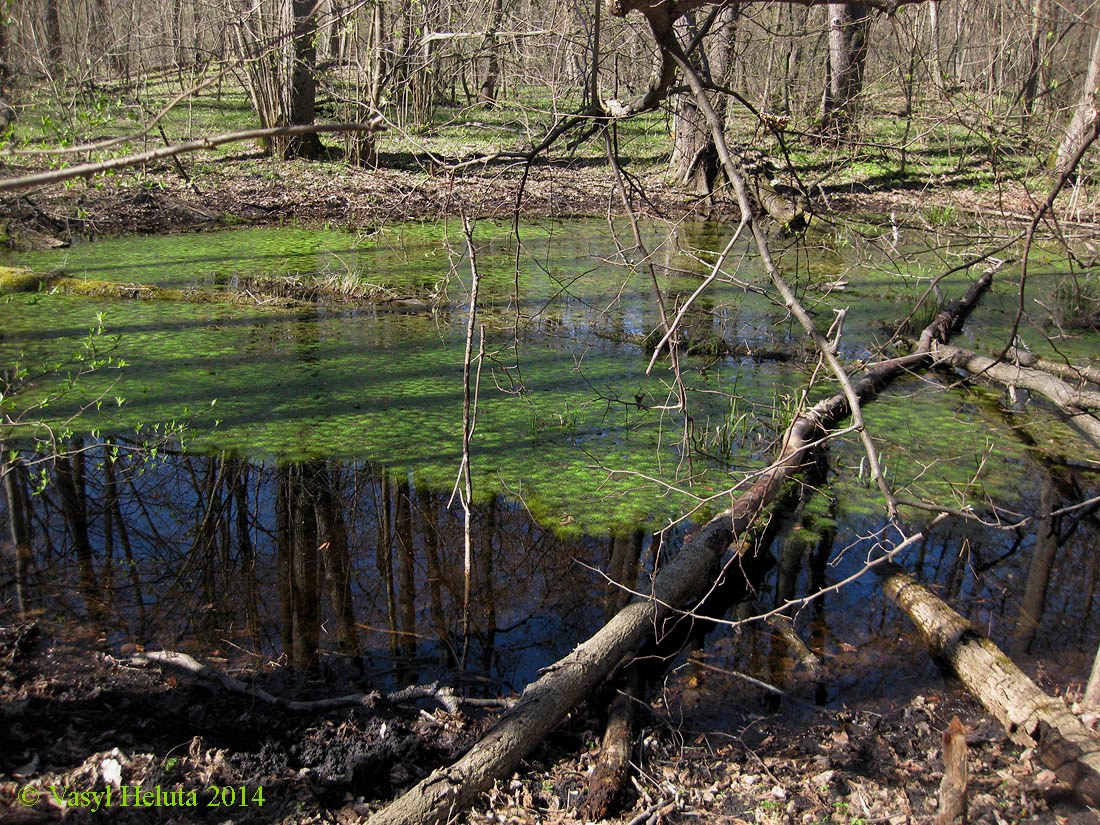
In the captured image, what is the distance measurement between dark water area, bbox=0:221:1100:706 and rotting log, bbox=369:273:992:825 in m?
0.22

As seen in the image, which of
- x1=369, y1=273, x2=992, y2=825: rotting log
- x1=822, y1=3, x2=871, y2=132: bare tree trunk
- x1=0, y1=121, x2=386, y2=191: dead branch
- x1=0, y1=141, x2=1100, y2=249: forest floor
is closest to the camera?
x1=0, y1=121, x2=386, y2=191: dead branch

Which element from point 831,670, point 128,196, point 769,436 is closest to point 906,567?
point 831,670

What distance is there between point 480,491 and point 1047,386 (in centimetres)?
358

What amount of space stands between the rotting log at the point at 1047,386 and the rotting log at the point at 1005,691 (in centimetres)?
161

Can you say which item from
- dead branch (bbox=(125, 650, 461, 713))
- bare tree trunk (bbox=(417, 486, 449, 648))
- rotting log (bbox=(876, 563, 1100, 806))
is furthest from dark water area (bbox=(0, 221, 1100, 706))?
dead branch (bbox=(125, 650, 461, 713))

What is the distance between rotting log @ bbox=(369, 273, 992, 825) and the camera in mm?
2334

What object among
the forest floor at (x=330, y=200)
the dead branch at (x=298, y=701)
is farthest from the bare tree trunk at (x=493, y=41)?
the forest floor at (x=330, y=200)

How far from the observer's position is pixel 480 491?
448cm

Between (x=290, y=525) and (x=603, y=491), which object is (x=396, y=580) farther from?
(x=603, y=491)

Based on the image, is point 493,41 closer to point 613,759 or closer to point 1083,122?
point 1083,122

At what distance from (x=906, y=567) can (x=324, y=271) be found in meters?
5.85

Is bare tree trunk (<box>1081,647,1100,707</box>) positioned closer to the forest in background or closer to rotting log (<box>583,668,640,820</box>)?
the forest in background

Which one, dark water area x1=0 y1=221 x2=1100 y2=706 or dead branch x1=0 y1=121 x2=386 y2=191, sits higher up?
dead branch x1=0 y1=121 x2=386 y2=191

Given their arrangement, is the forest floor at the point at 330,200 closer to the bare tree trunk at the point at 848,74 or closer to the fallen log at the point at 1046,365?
the bare tree trunk at the point at 848,74
